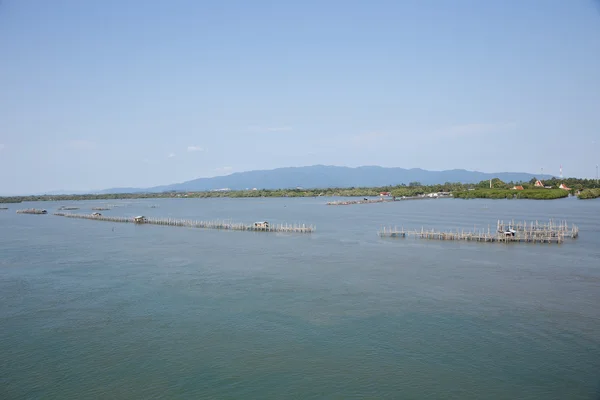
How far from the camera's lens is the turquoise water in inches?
471

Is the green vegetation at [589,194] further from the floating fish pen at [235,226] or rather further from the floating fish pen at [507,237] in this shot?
the floating fish pen at [235,226]

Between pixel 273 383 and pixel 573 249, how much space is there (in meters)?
26.6

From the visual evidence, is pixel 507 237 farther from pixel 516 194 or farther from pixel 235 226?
pixel 516 194

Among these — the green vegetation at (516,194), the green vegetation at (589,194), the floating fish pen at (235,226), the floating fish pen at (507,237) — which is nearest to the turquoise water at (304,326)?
A: the floating fish pen at (507,237)

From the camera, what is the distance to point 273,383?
12.0 meters

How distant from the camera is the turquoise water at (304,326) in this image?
1195 cm

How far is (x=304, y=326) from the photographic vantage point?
15.7 meters

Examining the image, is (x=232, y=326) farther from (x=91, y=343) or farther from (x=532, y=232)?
(x=532, y=232)

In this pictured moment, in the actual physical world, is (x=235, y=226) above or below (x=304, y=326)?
above

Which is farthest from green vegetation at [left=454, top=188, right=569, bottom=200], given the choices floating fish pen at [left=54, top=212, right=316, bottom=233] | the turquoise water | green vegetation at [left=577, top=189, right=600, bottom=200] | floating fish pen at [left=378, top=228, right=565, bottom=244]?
the turquoise water

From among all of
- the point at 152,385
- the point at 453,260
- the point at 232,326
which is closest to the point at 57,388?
the point at 152,385

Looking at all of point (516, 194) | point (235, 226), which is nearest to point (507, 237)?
point (235, 226)

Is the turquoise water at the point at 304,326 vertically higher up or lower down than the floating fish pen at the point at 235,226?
lower down

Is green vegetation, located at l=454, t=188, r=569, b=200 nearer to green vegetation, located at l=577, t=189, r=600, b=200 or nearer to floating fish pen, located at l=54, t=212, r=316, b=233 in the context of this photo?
green vegetation, located at l=577, t=189, r=600, b=200
